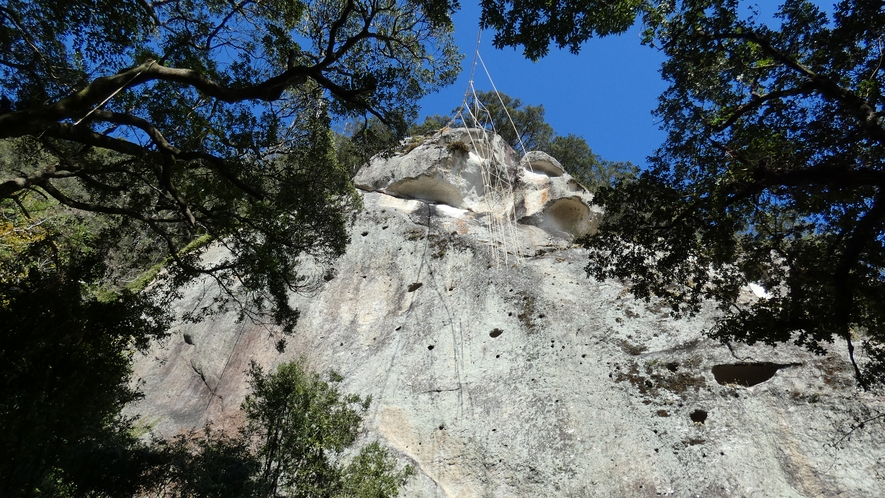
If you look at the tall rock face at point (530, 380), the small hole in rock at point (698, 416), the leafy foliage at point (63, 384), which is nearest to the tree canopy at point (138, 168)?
the leafy foliage at point (63, 384)

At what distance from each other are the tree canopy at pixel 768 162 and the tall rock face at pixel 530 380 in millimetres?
2407

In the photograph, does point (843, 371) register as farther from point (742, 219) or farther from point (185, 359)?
point (185, 359)

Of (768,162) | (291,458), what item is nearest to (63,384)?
(291,458)

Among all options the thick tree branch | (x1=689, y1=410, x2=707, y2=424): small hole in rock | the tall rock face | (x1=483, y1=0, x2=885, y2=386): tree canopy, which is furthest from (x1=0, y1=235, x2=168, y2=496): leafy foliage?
the thick tree branch

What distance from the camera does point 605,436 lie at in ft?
30.5

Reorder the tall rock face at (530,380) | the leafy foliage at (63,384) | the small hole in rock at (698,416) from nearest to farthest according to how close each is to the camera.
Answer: the leafy foliage at (63,384) < the tall rock face at (530,380) < the small hole in rock at (698,416)

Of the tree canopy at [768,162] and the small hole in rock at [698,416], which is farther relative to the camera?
the small hole in rock at [698,416]

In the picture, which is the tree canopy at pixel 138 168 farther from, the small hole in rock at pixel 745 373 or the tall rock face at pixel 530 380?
the small hole in rock at pixel 745 373

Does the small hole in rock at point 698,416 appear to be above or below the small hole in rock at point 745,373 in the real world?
below

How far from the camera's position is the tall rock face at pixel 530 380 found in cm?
831

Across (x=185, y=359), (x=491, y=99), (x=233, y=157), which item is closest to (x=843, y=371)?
(x=233, y=157)

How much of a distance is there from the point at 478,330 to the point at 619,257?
18.2ft

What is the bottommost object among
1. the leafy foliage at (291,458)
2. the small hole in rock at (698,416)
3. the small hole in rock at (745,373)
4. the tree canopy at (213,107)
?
the leafy foliage at (291,458)

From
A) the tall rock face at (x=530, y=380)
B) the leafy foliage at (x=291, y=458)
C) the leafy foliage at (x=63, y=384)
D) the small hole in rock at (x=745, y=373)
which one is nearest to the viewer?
the leafy foliage at (x=63, y=384)
